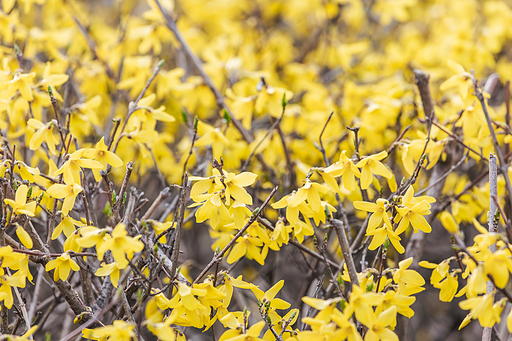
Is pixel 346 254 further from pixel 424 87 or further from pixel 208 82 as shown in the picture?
pixel 208 82

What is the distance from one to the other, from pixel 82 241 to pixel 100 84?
215cm

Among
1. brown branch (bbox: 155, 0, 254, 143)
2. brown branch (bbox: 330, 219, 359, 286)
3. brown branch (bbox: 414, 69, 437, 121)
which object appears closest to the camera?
brown branch (bbox: 330, 219, 359, 286)

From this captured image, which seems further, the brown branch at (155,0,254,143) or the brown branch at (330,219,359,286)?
the brown branch at (155,0,254,143)

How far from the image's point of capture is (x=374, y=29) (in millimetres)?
4234

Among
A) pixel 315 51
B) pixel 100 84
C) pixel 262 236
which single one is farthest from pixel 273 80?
pixel 262 236

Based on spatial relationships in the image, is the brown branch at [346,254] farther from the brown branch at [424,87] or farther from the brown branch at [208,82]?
the brown branch at [208,82]

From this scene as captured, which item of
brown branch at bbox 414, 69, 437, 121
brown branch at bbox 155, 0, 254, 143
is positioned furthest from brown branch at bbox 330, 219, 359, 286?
brown branch at bbox 155, 0, 254, 143

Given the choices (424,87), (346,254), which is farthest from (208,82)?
(346,254)

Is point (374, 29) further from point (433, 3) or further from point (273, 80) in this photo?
point (273, 80)

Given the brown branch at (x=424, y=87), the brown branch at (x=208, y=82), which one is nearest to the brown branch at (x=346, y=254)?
the brown branch at (x=424, y=87)

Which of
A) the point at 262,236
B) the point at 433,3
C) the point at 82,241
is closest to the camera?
the point at 82,241

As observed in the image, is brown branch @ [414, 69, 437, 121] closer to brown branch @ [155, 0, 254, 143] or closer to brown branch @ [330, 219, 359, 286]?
brown branch @ [155, 0, 254, 143]

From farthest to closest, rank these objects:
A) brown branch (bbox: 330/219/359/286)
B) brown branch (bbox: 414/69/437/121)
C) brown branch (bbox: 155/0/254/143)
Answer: brown branch (bbox: 155/0/254/143) < brown branch (bbox: 414/69/437/121) < brown branch (bbox: 330/219/359/286)

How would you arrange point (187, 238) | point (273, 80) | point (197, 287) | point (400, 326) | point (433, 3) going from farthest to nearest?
1. point (433, 3)
2. point (273, 80)
3. point (187, 238)
4. point (400, 326)
5. point (197, 287)
